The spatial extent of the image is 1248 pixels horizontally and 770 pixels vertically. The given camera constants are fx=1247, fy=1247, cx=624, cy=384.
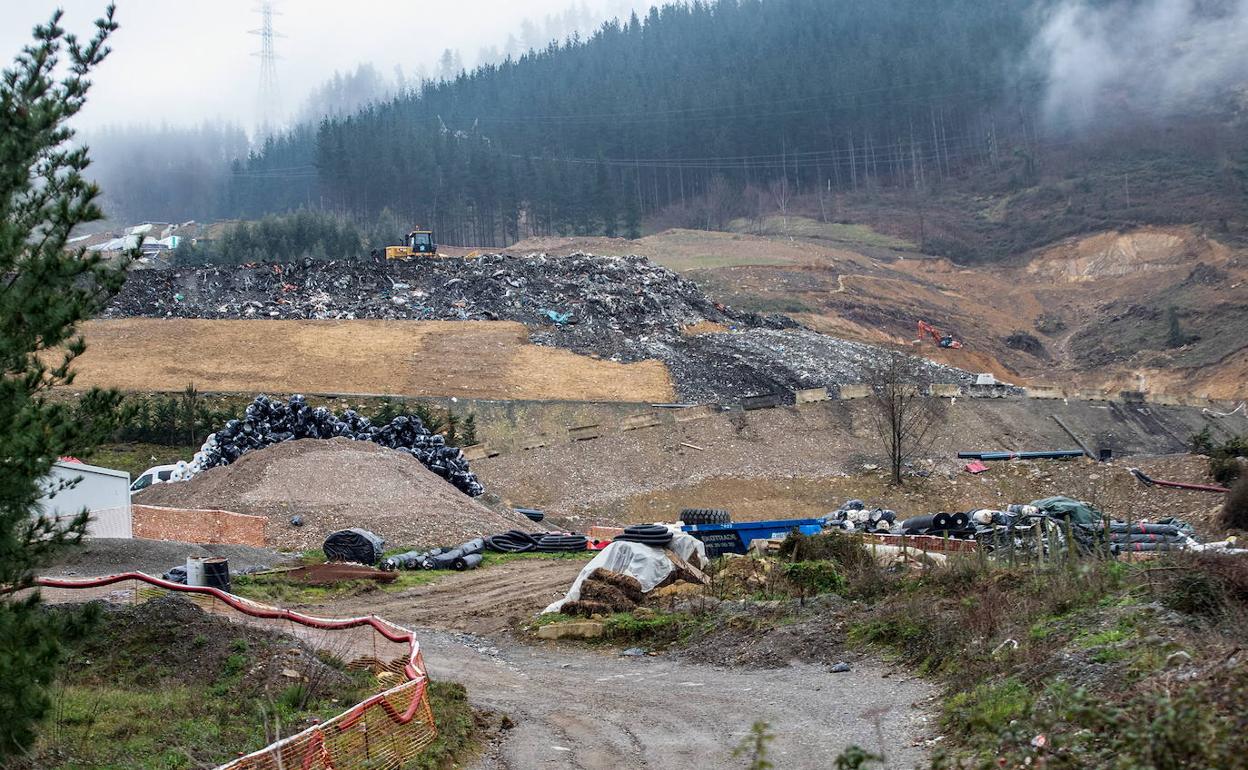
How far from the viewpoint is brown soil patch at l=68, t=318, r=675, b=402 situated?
163 ft

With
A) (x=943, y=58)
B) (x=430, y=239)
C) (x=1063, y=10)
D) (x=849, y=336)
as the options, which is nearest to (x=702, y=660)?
(x=849, y=336)

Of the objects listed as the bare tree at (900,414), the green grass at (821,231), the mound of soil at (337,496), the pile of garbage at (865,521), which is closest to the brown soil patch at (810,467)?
the bare tree at (900,414)

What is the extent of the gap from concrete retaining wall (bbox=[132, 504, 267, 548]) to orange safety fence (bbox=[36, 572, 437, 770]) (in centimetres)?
1079

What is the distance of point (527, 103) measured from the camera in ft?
490

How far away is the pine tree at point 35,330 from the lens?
8.17 m

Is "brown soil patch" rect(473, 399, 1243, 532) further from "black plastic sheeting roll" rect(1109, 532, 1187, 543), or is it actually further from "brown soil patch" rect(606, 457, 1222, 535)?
"black plastic sheeting roll" rect(1109, 532, 1187, 543)

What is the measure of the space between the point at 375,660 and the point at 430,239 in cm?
5747

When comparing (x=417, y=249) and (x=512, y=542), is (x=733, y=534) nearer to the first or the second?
(x=512, y=542)

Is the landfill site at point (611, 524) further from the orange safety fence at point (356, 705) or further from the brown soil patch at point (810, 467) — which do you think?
the brown soil patch at point (810, 467)

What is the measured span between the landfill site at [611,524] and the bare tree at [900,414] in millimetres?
227

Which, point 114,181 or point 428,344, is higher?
point 114,181

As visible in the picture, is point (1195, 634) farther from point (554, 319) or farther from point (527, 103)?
point (527, 103)

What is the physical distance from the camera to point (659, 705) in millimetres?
12734

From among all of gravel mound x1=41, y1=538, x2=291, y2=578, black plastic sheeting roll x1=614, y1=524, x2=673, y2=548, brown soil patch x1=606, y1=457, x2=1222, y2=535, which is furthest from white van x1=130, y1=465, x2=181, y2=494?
black plastic sheeting roll x1=614, y1=524, x2=673, y2=548
